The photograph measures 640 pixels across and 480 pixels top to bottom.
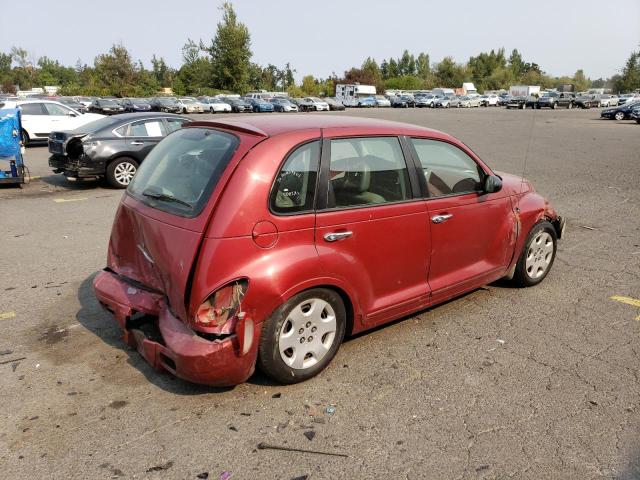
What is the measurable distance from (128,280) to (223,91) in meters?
69.2

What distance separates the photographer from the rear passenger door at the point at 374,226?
11.0 ft

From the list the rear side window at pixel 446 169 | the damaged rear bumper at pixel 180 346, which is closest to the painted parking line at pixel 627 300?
the rear side window at pixel 446 169

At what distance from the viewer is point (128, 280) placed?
3637 millimetres

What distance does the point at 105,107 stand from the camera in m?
36.3

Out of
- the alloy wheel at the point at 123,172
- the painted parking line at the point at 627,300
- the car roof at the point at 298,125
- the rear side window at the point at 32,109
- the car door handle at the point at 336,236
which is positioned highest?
the car roof at the point at 298,125

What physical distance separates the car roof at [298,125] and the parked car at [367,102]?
5821 centimetres

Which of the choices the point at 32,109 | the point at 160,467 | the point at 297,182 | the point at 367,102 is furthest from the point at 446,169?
the point at 367,102

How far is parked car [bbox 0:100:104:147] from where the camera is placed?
17.0 m

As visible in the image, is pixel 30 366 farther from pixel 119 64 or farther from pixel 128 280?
pixel 119 64

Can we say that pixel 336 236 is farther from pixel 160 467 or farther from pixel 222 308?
pixel 160 467

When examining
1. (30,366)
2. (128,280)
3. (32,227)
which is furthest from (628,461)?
(32,227)

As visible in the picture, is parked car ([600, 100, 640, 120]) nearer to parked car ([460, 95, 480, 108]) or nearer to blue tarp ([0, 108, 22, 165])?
parked car ([460, 95, 480, 108])

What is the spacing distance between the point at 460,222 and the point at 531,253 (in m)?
1.30

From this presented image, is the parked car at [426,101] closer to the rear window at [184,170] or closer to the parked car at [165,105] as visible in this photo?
the parked car at [165,105]
